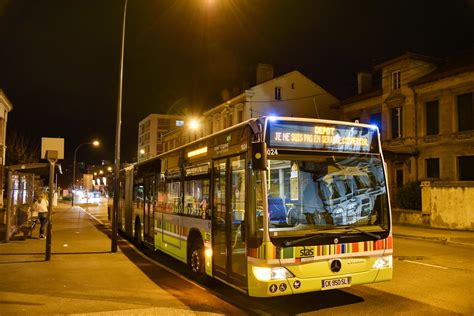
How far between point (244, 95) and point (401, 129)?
1464 centimetres

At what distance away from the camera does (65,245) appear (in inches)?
598

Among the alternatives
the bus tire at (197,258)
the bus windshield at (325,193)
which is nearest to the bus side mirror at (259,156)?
the bus windshield at (325,193)

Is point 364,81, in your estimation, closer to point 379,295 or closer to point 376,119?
point 376,119

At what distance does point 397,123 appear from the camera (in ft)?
104

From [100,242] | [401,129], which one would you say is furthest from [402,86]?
[100,242]

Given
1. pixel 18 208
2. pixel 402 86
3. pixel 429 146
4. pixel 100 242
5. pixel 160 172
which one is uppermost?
pixel 402 86

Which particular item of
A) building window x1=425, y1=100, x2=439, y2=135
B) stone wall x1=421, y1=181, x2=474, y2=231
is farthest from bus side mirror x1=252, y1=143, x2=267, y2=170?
building window x1=425, y1=100, x2=439, y2=135

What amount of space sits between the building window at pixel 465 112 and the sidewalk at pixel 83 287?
2201 centimetres

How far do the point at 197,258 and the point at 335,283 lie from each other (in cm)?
335

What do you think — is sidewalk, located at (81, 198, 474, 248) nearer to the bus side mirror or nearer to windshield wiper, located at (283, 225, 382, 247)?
windshield wiper, located at (283, 225, 382, 247)

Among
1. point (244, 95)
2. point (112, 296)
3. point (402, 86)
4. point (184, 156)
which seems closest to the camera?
point (112, 296)

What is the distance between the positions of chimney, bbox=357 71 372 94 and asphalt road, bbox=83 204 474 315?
2705 cm

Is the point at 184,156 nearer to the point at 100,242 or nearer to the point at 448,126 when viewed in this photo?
the point at 100,242

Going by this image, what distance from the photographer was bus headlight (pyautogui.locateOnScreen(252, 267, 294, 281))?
6.41 meters
